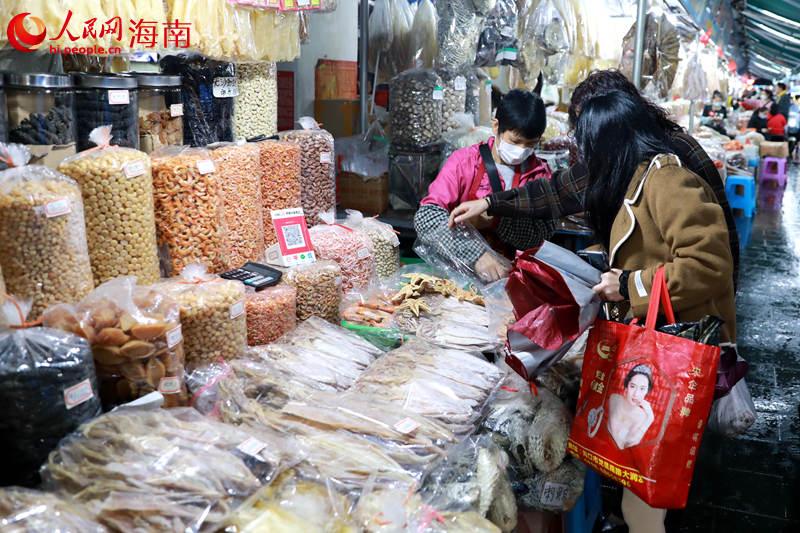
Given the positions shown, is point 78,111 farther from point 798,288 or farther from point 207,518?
point 798,288

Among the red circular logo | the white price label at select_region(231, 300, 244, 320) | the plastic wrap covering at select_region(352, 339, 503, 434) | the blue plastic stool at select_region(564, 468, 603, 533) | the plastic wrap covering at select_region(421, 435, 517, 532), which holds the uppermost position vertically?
the red circular logo

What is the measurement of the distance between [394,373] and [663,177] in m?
0.89

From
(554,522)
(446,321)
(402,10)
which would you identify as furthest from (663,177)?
(402,10)

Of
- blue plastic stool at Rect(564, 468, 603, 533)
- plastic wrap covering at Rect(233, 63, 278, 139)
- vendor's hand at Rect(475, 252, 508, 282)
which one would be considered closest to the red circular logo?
plastic wrap covering at Rect(233, 63, 278, 139)

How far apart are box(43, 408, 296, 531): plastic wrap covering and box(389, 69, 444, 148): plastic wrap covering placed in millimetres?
2345

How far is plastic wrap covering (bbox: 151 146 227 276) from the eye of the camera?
201cm

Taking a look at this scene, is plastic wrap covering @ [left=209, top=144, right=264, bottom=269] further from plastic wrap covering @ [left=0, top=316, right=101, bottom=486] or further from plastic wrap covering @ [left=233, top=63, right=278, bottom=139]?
plastic wrap covering @ [left=0, top=316, right=101, bottom=486]

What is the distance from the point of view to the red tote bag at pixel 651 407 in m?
1.71

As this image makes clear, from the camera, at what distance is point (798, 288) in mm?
6539

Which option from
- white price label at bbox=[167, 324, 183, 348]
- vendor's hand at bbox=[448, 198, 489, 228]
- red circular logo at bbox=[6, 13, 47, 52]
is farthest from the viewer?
vendor's hand at bbox=[448, 198, 489, 228]

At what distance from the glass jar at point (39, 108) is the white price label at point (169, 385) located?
0.70 metres

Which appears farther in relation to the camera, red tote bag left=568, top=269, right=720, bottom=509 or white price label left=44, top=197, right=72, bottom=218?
red tote bag left=568, top=269, right=720, bottom=509

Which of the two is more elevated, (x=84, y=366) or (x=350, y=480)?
(x=84, y=366)

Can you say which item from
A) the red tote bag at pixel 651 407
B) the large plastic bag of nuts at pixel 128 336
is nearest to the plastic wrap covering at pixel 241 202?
the large plastic bag of nuts at pixel 128 336
